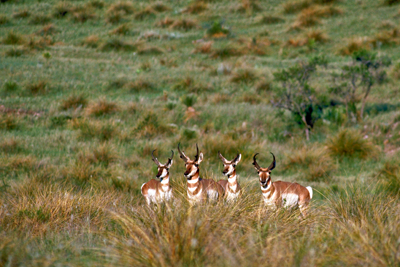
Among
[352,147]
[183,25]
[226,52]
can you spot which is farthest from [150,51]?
[352,147]

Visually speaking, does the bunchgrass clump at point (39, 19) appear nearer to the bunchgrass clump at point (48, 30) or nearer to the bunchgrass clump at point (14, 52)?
the bunchgrass clump at point (48, 30)

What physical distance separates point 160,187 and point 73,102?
801 centimetres

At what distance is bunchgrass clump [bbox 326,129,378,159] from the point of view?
31.7 ft

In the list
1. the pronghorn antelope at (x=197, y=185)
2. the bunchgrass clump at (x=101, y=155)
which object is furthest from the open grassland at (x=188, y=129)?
the pronghorn antelope at (x=197, y=185)

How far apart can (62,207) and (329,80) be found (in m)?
11.5

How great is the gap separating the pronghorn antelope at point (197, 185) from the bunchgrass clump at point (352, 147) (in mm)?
5434

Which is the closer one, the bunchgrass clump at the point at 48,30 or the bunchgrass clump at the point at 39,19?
the bunchgrass clump at the point at 48,30

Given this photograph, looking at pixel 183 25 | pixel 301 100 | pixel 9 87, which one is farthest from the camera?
pixel 183 25

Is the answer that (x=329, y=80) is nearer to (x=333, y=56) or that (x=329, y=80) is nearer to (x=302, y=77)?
(x=302, y=77)

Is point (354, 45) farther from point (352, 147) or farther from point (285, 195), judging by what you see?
point (285, 195)

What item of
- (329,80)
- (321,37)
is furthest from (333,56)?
(329,80)

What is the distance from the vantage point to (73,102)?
1249 centimetres

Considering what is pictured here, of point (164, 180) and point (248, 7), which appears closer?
point (164, 180)

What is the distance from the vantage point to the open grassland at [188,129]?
3.58m
